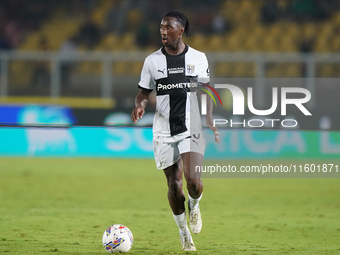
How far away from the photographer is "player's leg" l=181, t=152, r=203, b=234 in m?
5.04

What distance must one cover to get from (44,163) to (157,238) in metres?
7.92

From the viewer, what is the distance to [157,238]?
5.87 m

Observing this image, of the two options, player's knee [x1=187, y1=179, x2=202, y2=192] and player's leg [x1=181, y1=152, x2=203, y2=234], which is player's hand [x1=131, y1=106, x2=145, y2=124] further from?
player's knee [x1=187, y1=179, x2=202, y2=192]

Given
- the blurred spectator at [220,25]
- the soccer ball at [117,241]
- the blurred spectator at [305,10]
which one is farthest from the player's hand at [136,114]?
the blurred spectator at [305,10]

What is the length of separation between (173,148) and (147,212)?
2.71 meters

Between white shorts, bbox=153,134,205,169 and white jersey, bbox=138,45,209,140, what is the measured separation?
6 centimetres

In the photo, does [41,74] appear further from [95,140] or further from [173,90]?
[173,90]

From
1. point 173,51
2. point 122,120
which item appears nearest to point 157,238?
point 173,51

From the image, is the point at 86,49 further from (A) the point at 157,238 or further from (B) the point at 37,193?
(A) the point at 157,238

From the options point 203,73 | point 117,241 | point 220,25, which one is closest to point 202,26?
point 220,25

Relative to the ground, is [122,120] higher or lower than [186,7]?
lower

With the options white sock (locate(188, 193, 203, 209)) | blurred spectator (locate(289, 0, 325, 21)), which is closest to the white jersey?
white sock (locate(188, 193, 203, 209))

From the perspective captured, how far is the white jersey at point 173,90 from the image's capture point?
5.19m

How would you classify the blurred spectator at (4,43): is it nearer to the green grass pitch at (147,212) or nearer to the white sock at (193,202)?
the green grass pitch at (147,212)
